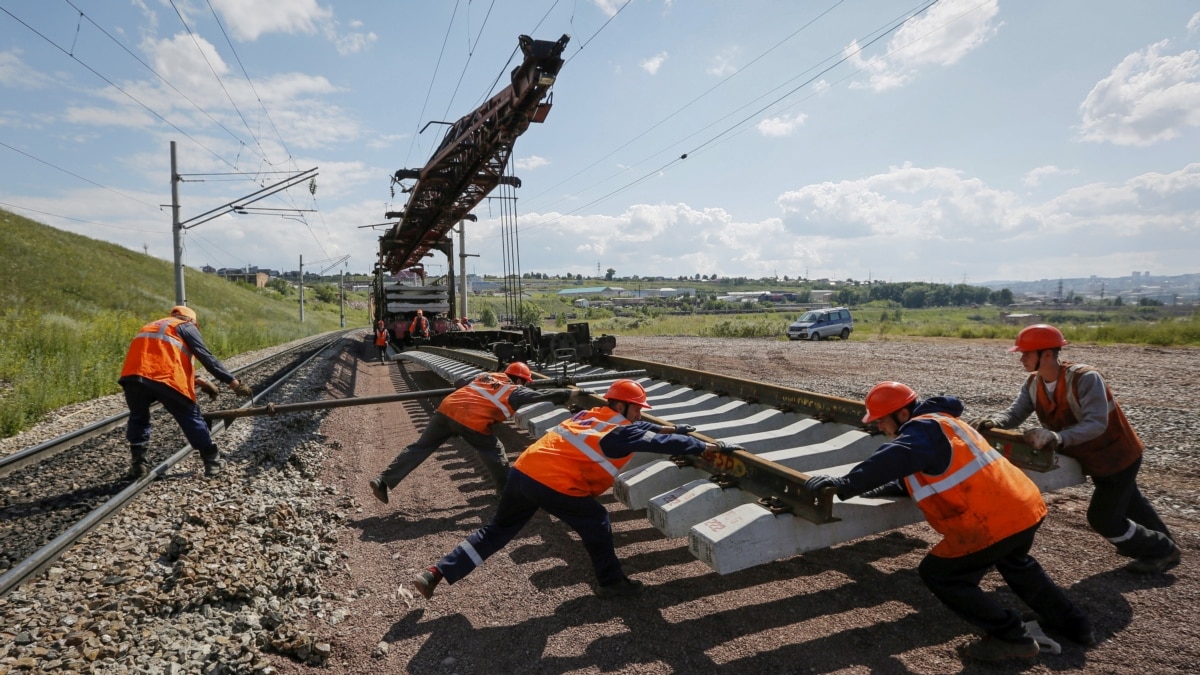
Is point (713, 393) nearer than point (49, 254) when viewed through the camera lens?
Yes

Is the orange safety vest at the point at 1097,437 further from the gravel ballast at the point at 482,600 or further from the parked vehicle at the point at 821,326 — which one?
the parked vehicle at the point at 821,326

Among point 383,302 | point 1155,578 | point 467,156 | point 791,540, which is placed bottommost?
point 1155,578

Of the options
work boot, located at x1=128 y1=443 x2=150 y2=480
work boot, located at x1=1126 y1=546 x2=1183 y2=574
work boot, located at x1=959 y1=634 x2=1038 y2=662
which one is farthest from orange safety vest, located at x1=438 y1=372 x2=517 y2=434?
work boot, located at x1=1126 y1=546 x2=1183 y2=574

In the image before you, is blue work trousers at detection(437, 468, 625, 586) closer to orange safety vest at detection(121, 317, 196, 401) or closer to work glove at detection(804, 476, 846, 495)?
work glove at detection(804, 476, 846, 495)

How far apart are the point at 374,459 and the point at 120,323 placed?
56.6 feet

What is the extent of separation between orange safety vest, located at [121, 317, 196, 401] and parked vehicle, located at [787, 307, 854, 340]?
26.0m

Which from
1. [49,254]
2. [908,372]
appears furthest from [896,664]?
[49,254]

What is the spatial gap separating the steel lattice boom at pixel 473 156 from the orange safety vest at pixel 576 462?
221 inches

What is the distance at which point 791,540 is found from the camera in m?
3.02

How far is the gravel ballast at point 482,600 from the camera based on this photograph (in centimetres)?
284

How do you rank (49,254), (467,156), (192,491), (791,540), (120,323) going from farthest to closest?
(49,254)
(120,323)
(467,156)
(192,491)
(791,540)

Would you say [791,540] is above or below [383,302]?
below

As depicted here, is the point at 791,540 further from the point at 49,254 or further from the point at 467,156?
the point at 49,254

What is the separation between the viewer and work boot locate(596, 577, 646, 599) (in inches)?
135
